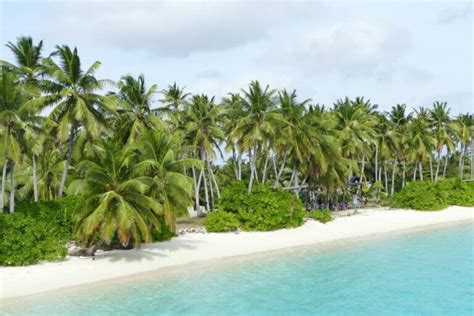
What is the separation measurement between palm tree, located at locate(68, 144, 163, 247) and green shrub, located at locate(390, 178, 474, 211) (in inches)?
1139

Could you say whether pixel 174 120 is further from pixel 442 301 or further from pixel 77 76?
pixel 442 301

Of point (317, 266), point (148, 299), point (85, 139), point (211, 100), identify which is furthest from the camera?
point (211, 100)

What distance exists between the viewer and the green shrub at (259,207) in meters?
32.6

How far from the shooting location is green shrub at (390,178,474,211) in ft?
144

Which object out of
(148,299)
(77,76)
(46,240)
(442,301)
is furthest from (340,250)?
(77,76)

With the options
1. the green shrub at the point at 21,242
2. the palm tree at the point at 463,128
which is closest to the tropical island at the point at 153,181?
the green shrub at the point at 21,242

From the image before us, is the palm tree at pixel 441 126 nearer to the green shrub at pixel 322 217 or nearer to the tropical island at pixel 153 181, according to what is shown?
the tropical island at pixel 153 181

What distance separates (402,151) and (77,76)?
131 ft

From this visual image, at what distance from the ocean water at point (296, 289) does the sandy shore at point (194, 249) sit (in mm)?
1193

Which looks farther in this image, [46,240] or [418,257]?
[418,257]

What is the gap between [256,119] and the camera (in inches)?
1463

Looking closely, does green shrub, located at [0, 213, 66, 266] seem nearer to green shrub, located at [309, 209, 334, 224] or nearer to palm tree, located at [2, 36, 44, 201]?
palm tree, located at [2, 36, 44, 201]

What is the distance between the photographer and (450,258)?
25812 mm

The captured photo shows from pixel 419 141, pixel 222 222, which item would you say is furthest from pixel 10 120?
pixel 419 141
